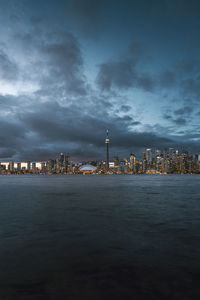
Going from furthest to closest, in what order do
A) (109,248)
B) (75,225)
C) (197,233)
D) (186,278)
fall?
(75,225), (197,233), (109,248), (186,278)

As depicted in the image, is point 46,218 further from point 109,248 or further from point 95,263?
point 95,263

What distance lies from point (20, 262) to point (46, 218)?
9.84 metres

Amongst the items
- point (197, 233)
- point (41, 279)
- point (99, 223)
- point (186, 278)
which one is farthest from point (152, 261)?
point (99, 223)

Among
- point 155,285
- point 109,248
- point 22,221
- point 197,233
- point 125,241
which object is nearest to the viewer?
point 155,285

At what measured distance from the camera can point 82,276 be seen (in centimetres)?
724

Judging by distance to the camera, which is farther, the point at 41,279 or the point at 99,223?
the point at 99,223

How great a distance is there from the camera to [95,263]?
27.6ft

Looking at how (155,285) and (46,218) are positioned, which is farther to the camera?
(46,218)

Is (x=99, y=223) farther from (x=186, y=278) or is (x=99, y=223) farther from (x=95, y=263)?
(x=186, y=278)

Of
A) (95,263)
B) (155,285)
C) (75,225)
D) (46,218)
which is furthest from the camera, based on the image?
(46,218)

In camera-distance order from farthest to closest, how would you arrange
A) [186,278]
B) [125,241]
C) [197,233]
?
[197,233], [125,241], [186,278]

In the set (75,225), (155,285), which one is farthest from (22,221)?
(155,285)

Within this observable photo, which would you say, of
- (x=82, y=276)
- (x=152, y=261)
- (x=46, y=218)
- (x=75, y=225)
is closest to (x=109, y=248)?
(x=152, y=261)

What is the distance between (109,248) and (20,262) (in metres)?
4.40
